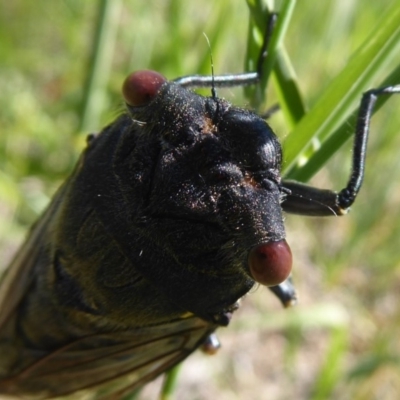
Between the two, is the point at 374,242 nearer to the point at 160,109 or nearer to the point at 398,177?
the point at 398,177

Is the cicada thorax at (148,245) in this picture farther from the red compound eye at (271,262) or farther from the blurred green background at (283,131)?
the blurred green background at (283,131)

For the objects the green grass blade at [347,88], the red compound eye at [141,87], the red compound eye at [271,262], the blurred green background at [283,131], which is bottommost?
the blurred green background at [283,131]

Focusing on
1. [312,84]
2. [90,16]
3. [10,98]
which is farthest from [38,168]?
[312,84]

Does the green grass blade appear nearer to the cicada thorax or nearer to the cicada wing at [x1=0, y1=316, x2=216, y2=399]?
the cicada thorax

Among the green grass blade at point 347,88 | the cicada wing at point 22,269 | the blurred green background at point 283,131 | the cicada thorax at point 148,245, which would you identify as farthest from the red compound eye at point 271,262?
the blurred green background at point 283,131

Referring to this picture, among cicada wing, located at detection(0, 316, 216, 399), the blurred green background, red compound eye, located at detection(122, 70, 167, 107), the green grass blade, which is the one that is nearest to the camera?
the green grass blade

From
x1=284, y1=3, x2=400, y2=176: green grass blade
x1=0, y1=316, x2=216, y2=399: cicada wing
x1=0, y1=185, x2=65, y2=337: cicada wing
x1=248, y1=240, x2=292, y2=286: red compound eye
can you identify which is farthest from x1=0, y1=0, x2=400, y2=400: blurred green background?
x1=248, y1=240, x2=292, y2=286: red compound eye

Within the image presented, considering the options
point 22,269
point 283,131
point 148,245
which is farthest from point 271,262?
point 283,131
